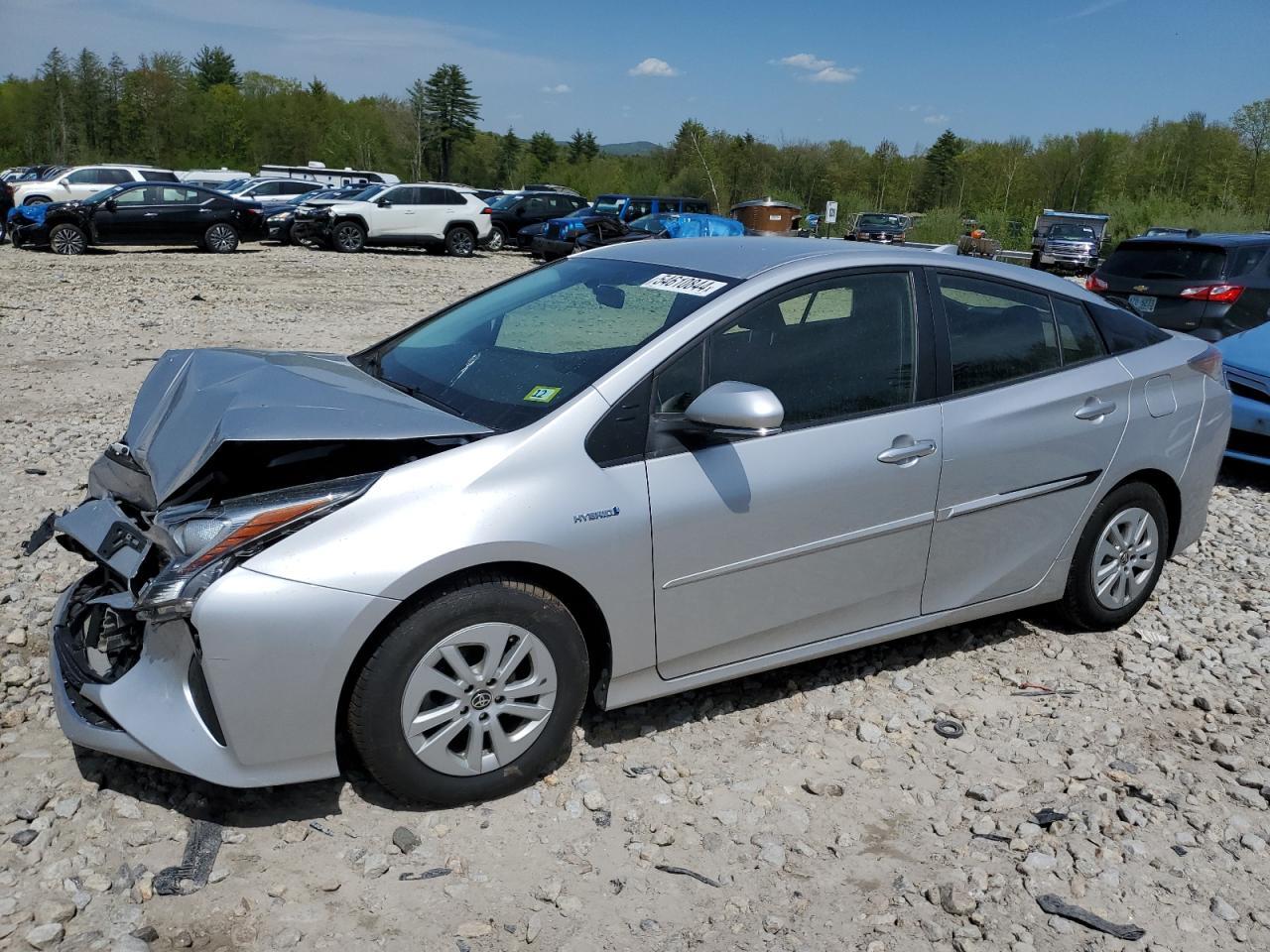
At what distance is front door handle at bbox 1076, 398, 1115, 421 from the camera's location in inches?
163

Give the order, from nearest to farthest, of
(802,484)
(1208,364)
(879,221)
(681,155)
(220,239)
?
(802,484)
(1208,364)
(220,239)
(879,221)
(681,155)

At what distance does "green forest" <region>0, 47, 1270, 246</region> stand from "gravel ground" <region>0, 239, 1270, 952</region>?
39114 mm

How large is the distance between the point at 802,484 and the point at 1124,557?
189cm

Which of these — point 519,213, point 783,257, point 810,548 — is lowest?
point 519,213

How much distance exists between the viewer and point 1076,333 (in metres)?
4.33

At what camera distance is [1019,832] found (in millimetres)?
3225

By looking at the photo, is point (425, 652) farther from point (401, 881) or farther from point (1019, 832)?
point (1019, 832)

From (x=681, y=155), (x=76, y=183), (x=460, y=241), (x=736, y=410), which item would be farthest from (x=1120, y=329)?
(x=681, y=155)

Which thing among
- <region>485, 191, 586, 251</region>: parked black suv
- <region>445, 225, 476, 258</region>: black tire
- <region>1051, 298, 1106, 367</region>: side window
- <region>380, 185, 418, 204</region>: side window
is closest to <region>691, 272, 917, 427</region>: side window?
<region>1051, 298, 1106, 367</region>: side window

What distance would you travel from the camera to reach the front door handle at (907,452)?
362 cm

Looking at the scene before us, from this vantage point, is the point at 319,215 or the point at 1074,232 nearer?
the point at 319,215

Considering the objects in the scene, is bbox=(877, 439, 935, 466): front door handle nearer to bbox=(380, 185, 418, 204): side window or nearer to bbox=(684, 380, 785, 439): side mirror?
bbox=(684, 380, 785, 439): side mirror

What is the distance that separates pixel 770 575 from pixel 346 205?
23443 millimetres

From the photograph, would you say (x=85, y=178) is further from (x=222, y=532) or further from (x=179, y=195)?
(x=222, y=532)
